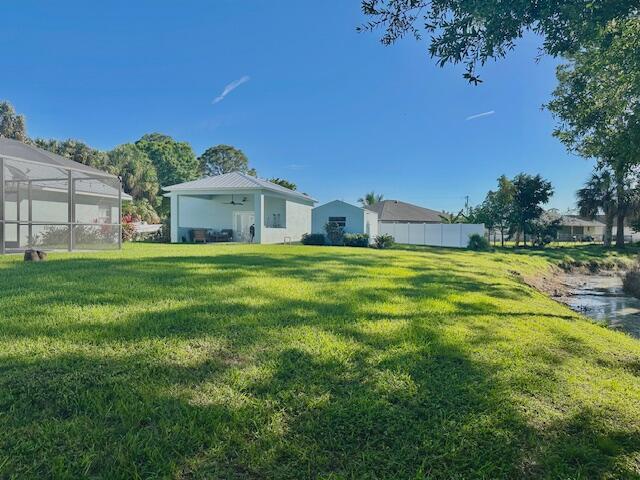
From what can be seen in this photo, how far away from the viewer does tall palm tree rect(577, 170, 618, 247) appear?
38.3m

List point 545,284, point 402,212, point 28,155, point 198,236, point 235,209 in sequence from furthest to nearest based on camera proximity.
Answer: point 402,212 → point 235,209 → point 198,236 → point 545,284 → point 28,155

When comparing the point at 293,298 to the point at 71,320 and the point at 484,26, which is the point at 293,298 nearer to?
the point at 71,320

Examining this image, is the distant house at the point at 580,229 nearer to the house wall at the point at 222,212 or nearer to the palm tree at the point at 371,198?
the palm tree at the point at 371,198

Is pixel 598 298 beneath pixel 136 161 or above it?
beneath

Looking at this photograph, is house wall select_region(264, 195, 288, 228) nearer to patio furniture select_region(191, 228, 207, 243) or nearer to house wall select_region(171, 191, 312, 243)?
house wall select_region(171, 191, 312, 243)

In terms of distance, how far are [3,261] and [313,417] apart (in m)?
10.9

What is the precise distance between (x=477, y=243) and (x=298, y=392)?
1091 inches

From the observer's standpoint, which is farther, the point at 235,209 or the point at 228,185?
the point at 235,209

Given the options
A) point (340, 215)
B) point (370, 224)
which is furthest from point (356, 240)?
point (370, 224)

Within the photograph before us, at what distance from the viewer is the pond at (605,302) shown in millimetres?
8953

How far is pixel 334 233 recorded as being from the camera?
27.7 meters

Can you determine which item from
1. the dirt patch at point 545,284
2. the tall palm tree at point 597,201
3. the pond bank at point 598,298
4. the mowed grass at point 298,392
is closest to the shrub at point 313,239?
the dirt patch at point 545,284

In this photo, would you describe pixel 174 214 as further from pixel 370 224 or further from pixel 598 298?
pixel 598 298

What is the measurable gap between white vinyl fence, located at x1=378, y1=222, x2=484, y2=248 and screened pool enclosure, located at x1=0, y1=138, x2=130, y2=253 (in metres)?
24.0
